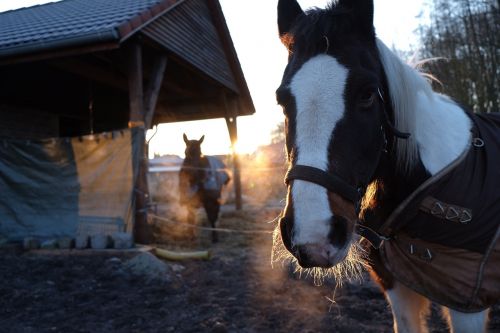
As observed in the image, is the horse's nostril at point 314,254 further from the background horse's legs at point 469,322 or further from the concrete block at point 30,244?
the concrete block at point 30,244

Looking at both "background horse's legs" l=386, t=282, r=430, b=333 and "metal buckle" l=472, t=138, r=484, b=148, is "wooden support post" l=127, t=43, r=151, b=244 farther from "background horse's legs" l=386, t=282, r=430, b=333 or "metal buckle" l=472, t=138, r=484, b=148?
"metal buckle" l=472, t=138, r=484, b=148

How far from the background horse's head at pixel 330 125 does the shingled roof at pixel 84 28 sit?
4.84 meters

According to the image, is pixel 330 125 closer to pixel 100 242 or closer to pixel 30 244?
pixel 100 242

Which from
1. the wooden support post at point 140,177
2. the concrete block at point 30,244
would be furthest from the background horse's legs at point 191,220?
the concrete block at point 30,244

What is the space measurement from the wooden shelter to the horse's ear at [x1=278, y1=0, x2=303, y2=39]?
4355 millimetres

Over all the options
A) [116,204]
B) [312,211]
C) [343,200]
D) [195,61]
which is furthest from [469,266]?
[195,61]

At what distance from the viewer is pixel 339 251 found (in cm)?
132

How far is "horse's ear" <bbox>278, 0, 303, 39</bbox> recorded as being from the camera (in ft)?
6.80

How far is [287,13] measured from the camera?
209cm

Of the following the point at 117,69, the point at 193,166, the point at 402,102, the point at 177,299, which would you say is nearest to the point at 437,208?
the point at 402,102

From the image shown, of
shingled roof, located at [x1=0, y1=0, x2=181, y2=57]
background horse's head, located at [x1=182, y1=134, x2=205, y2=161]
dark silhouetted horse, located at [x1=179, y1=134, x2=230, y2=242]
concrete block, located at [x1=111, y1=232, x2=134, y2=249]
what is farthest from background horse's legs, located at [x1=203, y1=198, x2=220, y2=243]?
shingled roof, located at [x1=0, y1=0, x2=181, y2=57]

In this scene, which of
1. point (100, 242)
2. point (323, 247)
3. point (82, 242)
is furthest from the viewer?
point (82, 242)

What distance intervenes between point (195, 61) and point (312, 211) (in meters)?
7.98

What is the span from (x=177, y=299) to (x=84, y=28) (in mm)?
4445
